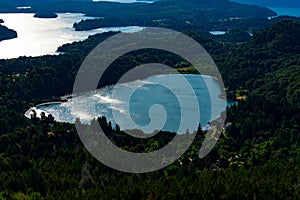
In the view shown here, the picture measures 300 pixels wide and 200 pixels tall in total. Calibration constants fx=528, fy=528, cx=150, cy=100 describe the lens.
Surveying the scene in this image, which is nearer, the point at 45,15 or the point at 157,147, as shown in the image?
the point at 157,147

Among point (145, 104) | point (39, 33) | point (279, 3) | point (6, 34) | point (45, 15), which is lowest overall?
point (39, 33)

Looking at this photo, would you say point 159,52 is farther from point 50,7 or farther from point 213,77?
point 50,7

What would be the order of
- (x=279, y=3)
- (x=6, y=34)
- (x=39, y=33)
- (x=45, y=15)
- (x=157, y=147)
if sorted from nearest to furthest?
(x=157, y=147), (x=6, y=34), (x=39, y=33), (x=45, y=15), (x=279, y=3)

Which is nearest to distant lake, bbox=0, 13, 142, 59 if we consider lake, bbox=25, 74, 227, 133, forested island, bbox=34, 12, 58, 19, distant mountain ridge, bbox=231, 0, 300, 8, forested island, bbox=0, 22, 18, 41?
forested island, bbox=0, 22, 18, 41

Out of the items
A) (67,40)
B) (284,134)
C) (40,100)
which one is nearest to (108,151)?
(284,134)

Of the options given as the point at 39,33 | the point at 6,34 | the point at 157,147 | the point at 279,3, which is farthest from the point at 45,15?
the point at 157,147

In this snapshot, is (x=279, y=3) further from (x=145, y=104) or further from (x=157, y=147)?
(x=157, y=147)
